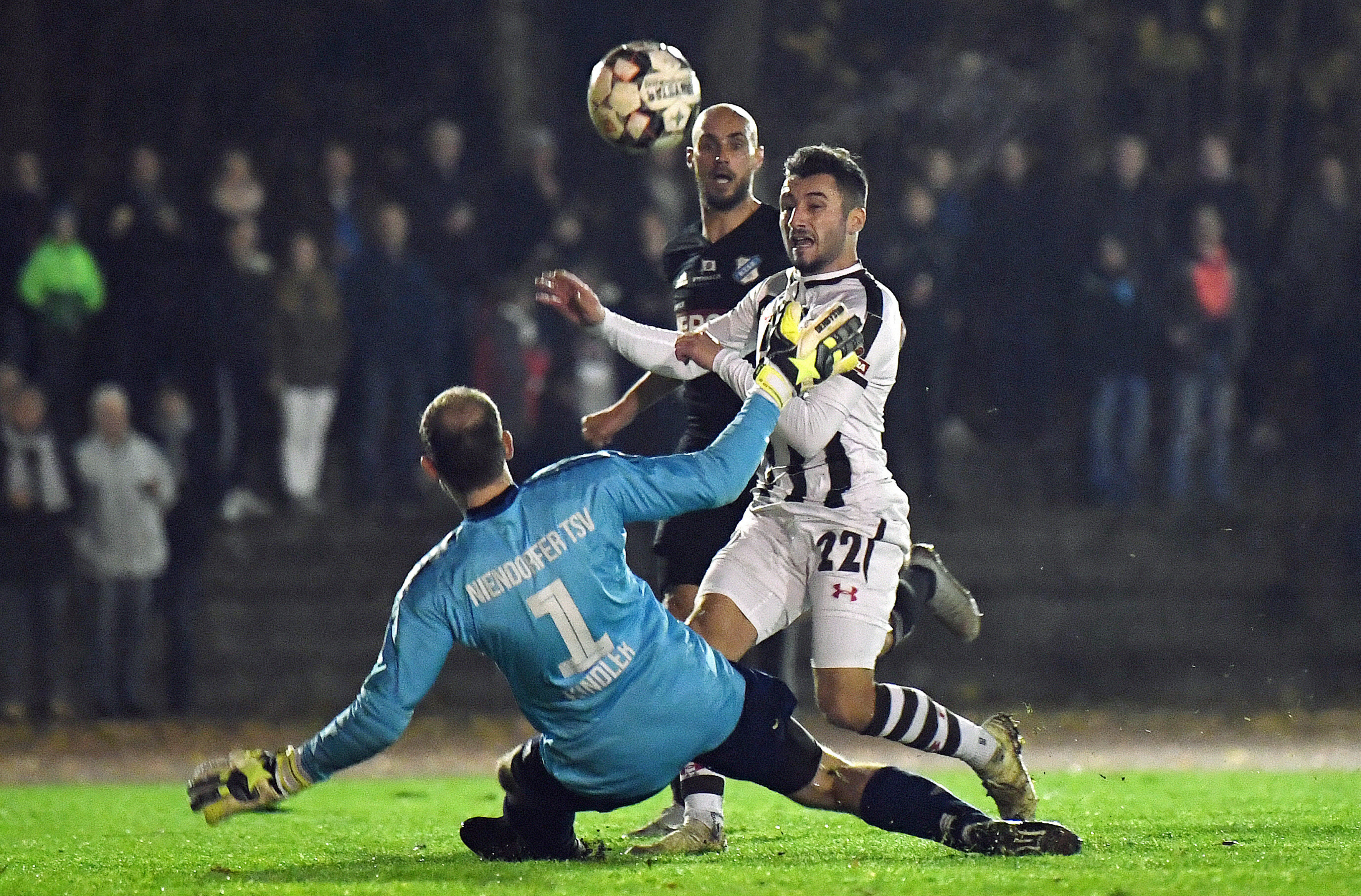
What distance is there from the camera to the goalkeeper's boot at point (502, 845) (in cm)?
641

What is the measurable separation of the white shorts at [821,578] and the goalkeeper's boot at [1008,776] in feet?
1.90

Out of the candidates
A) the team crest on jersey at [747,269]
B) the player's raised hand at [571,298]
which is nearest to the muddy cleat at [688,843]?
the player's raised hand at [571,298]

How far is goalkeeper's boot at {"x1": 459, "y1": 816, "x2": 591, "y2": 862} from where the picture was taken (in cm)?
641

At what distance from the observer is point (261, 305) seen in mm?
14180

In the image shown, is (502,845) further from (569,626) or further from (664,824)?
(664,824)

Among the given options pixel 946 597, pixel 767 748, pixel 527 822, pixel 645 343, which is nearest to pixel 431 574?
pixel 527 822

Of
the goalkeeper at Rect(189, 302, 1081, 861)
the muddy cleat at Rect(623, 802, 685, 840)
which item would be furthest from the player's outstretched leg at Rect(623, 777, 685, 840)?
the goalkeeper at Rect(189, 302, 1081, 861)

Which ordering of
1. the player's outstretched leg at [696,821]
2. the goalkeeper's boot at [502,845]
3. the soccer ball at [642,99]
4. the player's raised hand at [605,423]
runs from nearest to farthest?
1. the goalkeeper's boot at [502,845]
2. the player's outstretched leg at [696,821]
3. the player's raised hand at [605,423]
4. the soccer ball at [642,99]

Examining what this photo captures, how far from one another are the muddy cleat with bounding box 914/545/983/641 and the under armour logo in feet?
2.62

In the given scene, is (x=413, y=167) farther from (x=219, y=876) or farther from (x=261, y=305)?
(x=219, y=876)

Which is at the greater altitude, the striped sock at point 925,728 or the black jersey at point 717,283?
the black jersey at point 717,283

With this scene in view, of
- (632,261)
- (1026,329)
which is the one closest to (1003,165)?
(1026,329)

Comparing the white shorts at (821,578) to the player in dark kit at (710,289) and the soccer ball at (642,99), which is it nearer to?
the player in dark kit at (710,289)

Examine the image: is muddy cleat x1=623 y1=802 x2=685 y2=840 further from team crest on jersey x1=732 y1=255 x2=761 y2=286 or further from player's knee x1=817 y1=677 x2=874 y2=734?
team crest on jersey x1=732 y1=255 x2=761 y2=286
